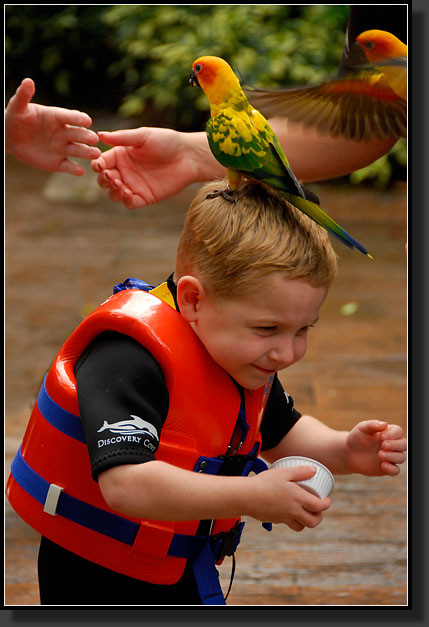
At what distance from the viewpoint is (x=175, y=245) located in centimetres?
660

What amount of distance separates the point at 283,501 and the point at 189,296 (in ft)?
1.55

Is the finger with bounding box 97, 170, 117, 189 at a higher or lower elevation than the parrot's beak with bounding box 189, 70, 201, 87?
lower

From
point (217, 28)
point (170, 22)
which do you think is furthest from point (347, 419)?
point (170, 22)

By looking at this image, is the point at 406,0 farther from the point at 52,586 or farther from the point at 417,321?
the point at 52,586

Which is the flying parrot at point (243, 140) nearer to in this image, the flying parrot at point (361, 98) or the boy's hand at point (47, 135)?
the flying parrot at point (361, 98)

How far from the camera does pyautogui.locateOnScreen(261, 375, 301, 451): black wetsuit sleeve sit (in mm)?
2199

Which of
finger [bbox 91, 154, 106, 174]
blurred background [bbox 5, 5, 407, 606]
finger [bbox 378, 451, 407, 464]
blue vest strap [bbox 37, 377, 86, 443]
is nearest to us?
blue vest strap [bbox 37, 377, 86, 443]

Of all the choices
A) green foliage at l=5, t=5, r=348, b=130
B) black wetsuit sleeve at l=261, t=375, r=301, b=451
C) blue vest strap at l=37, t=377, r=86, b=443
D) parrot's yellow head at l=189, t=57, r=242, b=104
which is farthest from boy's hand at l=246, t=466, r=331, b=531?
green foliage at l=5, t=5, r=348, b=130

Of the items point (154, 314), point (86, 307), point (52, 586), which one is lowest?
point (86, 307)

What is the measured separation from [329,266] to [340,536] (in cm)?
179

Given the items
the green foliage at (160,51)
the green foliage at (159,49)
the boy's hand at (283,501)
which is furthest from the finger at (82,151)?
the green foliage at (159,49)

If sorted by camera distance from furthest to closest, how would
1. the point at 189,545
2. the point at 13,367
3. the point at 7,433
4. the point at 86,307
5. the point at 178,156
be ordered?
the point at 86,307
the point at 13,367
the point at 7,433
the point at 178,156
the point at 189,545

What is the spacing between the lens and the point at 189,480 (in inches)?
64.4

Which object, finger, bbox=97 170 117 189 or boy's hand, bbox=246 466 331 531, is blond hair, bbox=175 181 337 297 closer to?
boy's hand, bbox=246 466 331 531
